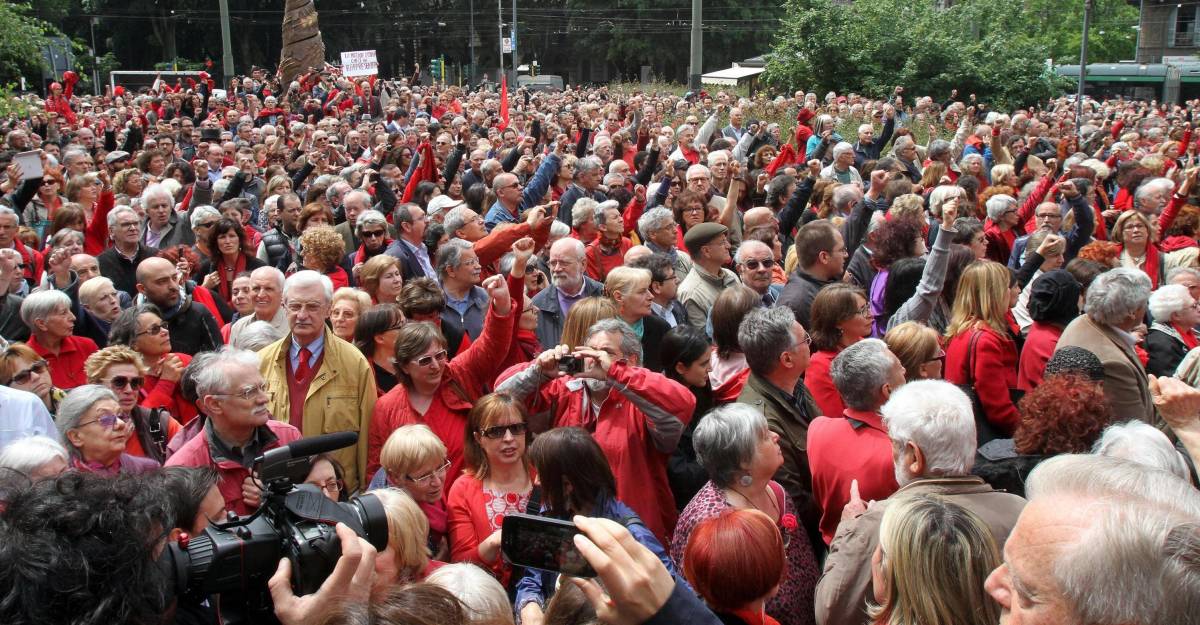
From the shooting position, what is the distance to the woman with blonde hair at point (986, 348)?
4.82 metres

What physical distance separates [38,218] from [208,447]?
22.1 ft

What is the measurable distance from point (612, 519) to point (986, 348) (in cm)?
251

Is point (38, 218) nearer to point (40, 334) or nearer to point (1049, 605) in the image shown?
point (40, 334)

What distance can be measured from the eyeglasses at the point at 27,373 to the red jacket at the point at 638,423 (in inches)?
89.0

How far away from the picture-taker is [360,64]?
79.6ft

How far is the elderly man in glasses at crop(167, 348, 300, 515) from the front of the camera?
384 cm

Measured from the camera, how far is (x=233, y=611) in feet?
7.77

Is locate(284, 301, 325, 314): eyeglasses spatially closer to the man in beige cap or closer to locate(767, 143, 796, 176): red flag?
the man in beige cap

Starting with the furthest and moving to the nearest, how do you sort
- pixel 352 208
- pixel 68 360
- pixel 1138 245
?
pixel 352 208
pixel 1138 245
pixel 68 360

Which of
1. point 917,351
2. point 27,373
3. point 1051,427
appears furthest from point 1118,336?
point 27,373

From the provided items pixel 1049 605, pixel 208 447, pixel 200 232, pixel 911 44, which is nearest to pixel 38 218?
pixel 200 232

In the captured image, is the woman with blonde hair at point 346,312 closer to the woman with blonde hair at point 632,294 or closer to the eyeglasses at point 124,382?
the eyeglasses at point 124,382

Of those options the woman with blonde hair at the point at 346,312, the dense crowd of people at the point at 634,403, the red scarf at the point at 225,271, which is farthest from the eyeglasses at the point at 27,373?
the red scarf at the point at 225,271

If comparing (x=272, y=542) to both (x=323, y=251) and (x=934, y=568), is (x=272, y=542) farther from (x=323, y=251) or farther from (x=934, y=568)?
(x=323, y=251)
